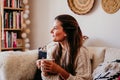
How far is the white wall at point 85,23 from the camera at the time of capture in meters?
2.73

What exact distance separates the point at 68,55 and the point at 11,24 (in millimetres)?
1918

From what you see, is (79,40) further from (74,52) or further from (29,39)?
(29,39)

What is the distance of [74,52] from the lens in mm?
1700

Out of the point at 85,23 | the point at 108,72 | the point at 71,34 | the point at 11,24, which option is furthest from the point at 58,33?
the point at 11,24

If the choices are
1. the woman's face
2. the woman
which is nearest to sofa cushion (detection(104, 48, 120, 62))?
the woman

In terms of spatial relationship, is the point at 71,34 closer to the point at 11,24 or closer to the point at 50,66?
the point at 50,66

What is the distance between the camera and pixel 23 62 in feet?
8.00

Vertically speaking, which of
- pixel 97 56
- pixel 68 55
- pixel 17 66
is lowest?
pixel 17 66

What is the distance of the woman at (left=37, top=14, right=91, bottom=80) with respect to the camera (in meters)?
1.62

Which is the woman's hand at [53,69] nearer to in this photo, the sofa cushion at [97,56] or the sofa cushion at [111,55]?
the sofa cushion at [111,55]

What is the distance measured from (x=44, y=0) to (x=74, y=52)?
1.99 m

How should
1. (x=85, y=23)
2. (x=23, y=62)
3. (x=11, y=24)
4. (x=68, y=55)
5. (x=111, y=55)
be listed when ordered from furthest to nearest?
(x=11, y=24) < (x=85, y=23) < (x=23, y=62) < (x=111, y=55) < (x=68, y=55)

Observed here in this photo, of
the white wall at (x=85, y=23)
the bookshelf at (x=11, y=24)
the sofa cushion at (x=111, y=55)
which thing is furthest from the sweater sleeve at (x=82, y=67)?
the bookshelf at (x=11, y=24)

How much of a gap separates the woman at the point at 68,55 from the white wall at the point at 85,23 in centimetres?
110
